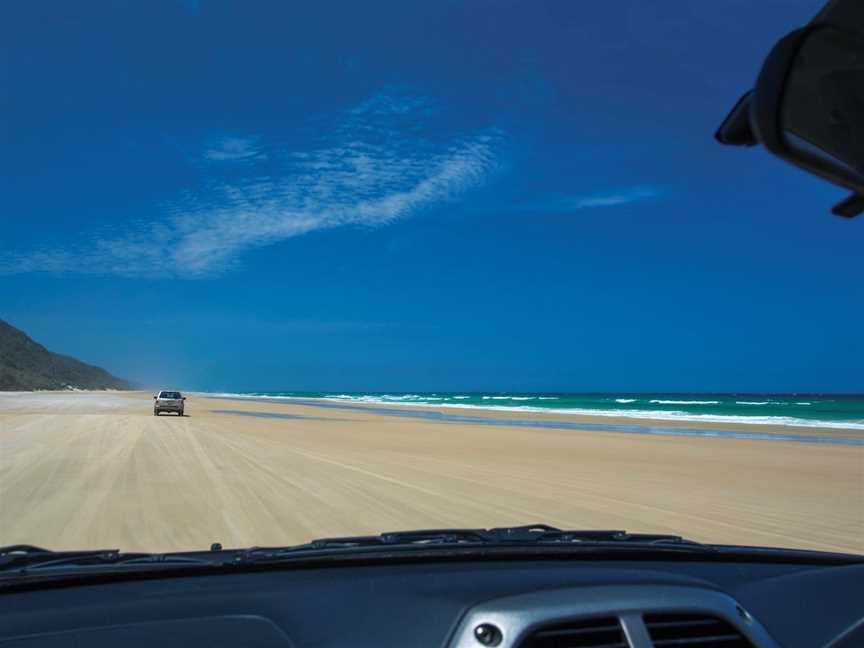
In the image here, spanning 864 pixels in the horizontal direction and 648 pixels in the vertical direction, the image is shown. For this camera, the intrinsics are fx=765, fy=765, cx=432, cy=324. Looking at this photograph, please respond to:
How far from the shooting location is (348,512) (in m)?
10.0

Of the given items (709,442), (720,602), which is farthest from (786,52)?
(709,442)

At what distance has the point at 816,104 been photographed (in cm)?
152

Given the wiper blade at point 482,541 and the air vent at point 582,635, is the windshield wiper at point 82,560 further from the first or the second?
the air vent at point 582,635

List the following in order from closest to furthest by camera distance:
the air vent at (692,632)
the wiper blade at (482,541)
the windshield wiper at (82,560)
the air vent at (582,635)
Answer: the air vent at (582,635), the air vent at (692,632), the windshield wiper at (82,560), the wiper blade at (482,541)

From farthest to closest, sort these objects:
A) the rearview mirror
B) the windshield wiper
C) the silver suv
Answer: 1. the silver suv
2. the windshield wiper
3. the rearview mirror

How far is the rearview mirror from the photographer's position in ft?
4.90

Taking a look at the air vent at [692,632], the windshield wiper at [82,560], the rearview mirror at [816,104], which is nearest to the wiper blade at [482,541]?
the windshield wiper at [82,560]

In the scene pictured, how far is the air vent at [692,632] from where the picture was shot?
2.15 meters

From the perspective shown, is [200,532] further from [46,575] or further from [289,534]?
[46,575]

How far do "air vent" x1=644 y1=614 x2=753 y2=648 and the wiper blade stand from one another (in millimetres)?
1060

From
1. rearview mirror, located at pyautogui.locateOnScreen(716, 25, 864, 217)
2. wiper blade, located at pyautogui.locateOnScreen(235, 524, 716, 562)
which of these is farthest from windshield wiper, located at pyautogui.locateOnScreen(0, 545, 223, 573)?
rearview mirror, located at pyautogui.locateOnScreen(716, 25, 864, 217)

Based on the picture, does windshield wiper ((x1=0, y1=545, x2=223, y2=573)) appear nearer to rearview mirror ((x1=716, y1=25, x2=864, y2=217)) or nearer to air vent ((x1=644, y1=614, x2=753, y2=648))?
air vent ((x1=644, y1=614, x2=753, y2=648))

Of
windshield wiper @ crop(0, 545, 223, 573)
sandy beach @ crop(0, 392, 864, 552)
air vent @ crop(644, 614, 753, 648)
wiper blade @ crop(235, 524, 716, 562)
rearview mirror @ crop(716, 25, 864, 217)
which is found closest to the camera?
rearview mirror @ crop(716, 25, 864, 217)

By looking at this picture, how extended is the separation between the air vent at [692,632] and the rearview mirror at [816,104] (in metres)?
1.28
